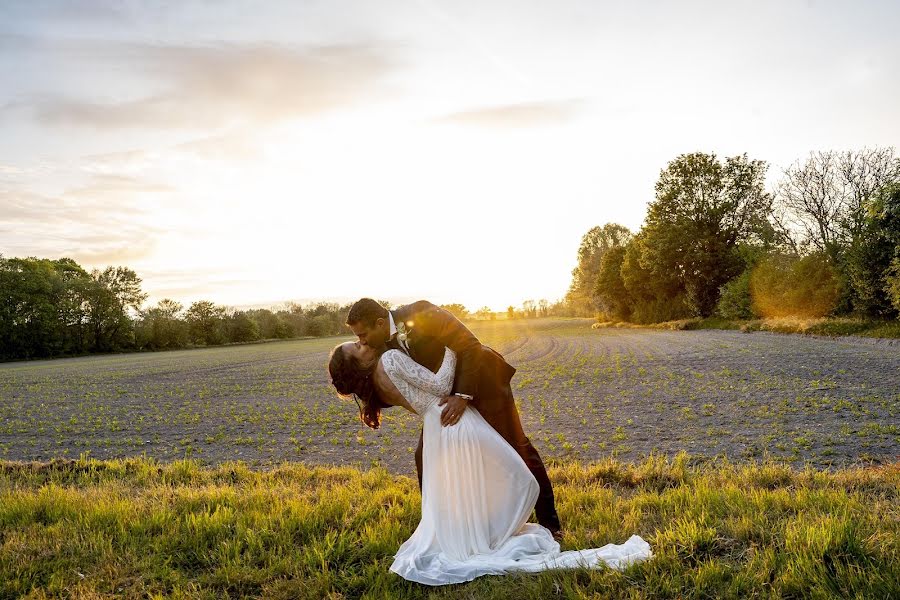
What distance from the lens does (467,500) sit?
436 centimetres

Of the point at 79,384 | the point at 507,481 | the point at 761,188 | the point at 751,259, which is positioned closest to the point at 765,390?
the point at 507,481

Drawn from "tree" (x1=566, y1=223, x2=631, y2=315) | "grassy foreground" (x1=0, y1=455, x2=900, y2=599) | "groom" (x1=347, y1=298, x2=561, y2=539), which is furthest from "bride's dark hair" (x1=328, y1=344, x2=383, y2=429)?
"tree" (x1=566, y1=223, x2=631, y2=315)

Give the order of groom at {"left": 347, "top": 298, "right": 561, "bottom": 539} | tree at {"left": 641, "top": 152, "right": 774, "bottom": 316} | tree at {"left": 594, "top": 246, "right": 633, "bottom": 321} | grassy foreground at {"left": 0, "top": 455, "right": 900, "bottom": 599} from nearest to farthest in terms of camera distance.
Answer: grassy foreground at {"left": 0, "top": 455, "right": 900, "bottom": 599} < groom at {"left": 347, "top": 298, "right": 561, "bottom": 539} < tree at {"left": 641, "top": 152, "right": 774, "bottom": 316} < tree at {"left": 594, "top": 246, "right": 633, "bottom": 321}

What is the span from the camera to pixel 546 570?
3727mm

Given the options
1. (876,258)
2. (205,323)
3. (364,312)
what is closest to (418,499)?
(364,312)

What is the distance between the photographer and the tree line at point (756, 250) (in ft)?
99.0

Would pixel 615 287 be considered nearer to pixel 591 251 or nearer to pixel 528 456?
pixel 591 251

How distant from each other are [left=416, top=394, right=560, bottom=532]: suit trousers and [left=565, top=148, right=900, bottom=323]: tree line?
2825cm

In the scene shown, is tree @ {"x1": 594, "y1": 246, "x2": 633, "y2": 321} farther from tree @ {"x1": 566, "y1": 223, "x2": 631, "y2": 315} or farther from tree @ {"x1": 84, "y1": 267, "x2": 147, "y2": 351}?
tree @ {"x1": 84, "y1": 267, "x2": 147, "y2": 351}

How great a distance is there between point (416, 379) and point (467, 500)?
1.00m

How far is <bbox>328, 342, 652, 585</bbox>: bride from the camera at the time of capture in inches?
155

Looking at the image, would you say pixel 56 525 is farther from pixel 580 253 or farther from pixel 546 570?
pixel 580 253

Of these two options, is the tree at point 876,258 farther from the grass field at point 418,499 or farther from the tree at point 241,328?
the tree at point 241,328

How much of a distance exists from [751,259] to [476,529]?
49361 mm
